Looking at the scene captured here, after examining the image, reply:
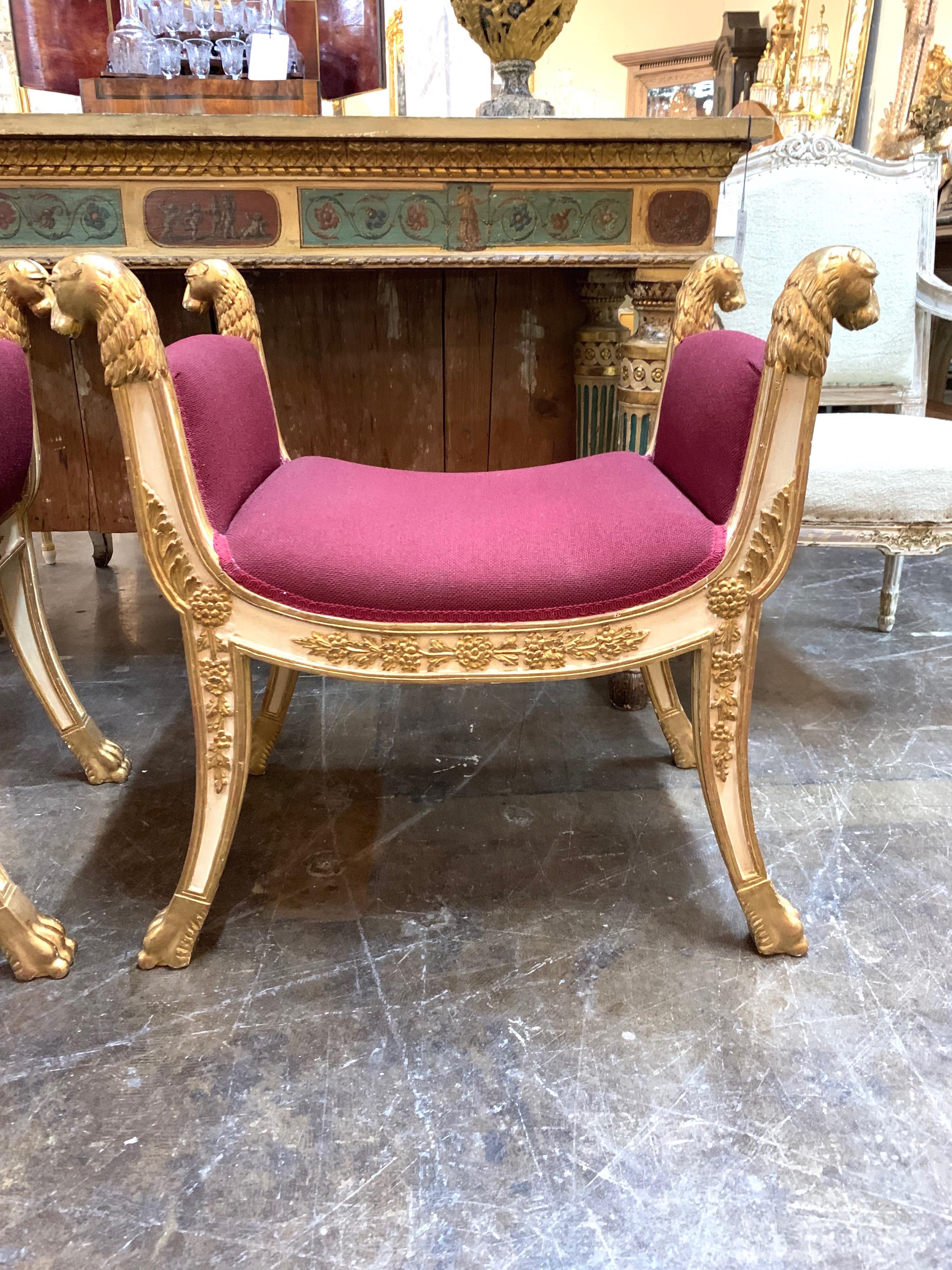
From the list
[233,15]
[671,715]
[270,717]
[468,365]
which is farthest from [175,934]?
[233,15]

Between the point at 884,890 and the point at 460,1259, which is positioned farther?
the point at 884,890

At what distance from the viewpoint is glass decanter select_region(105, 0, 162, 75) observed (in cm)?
154

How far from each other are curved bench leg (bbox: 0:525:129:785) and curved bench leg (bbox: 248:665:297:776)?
0.23 meters

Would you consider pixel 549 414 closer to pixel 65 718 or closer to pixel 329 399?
pixel 329 399

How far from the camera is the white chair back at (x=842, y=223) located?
204cm

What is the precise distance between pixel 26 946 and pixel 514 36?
66.0 inches

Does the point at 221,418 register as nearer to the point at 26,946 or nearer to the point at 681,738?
the point at 26,946

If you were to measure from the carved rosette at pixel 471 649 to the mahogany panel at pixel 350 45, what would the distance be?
173 centimetres

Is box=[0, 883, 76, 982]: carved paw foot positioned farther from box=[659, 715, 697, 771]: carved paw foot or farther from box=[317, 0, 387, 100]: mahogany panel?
box=[317, 0, 387, 100]: mahogany panel

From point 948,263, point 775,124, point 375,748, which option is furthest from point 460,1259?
point 948,263

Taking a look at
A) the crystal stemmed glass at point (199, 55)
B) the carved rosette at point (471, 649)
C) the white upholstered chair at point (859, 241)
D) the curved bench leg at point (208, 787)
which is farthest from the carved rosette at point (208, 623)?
the white upholstered chair at point (859, 241)

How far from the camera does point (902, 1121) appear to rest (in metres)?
0.84

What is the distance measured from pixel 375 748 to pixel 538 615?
75cm

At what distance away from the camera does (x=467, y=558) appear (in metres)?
0.90
